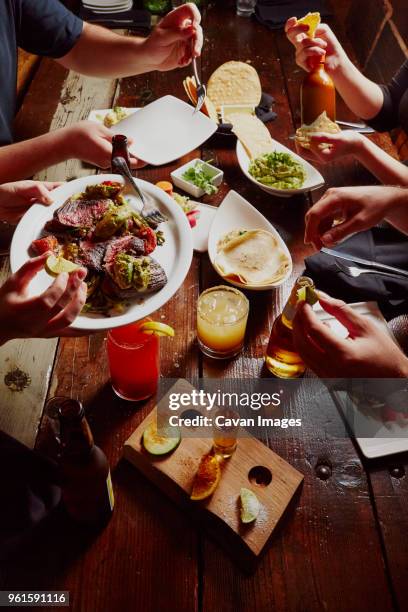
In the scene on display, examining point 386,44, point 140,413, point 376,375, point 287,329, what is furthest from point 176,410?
point 386,44

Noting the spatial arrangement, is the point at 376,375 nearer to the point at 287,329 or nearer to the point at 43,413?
the point at 287,329

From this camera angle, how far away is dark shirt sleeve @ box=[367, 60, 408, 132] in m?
2.15

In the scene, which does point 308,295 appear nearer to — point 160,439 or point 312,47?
point 160,439

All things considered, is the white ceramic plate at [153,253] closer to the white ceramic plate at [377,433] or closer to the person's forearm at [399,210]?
the white ceramic plate at [377,433]

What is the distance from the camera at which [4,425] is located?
1.20 m

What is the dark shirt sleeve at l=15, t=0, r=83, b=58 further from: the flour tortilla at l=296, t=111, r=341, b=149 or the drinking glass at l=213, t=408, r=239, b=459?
the drinking glass at l=213, t=408, r=239, b=459

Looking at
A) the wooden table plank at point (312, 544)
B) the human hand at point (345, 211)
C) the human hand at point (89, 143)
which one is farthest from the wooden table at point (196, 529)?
the human hand at point (89, 143)

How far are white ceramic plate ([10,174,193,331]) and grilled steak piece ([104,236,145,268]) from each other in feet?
0.18

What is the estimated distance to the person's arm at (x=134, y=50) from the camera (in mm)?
2016

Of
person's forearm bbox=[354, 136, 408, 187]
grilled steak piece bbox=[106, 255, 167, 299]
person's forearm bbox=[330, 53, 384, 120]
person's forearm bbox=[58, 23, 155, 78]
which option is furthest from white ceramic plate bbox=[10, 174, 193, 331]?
person's forearm bbox=[330, 53, 384, 120]

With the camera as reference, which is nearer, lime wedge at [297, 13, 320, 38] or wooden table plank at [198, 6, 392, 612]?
wooden table plank at [198, 6, 392, 612]

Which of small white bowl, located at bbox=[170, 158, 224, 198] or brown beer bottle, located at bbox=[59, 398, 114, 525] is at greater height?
small white bowl, located at bbox=[170, 158, 224, 198]

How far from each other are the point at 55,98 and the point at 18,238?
1375 millimetres

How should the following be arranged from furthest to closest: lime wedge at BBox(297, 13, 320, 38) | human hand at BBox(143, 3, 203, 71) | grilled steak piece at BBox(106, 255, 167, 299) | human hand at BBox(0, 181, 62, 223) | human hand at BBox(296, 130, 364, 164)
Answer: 1. human hand at BBox(143, 3, 203, 71)
2. lime wedge at BBox(297, 13, 320, 38)
3. human hand at BBox(296, 130, 364, 164)
4. human hand at BBox(0, 181, 62, 223)
5. grilled steak piece at BBox(106, 255, 167, 299)
